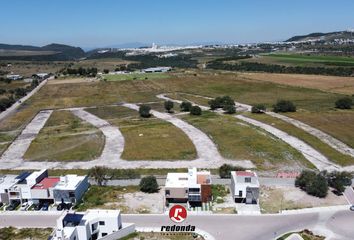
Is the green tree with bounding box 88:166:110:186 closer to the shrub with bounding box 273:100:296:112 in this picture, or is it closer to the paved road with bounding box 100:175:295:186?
the paved road with bounding box 100:175:295:186

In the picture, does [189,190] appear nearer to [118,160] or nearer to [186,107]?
[118,160]

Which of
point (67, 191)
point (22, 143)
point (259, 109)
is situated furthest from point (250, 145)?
point (22, 143)

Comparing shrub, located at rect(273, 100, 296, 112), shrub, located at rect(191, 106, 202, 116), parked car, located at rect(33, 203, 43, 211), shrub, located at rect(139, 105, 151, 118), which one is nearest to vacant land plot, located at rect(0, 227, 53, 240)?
parked car, located at rect(33, 203, 43, 211)

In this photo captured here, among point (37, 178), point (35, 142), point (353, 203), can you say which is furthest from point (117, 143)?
point (353, 203)

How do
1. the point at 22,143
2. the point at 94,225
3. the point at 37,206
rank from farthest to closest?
1. the point at 22,143
2. the point at 37,206
3. the point at 94,225

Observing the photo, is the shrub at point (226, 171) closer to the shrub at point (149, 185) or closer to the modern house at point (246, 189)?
the modern house at point (246, 189)

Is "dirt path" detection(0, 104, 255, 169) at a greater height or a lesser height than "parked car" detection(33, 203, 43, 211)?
greater

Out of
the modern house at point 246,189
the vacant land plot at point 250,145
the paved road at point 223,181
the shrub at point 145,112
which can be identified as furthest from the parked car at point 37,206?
the shrub at point 145,112
